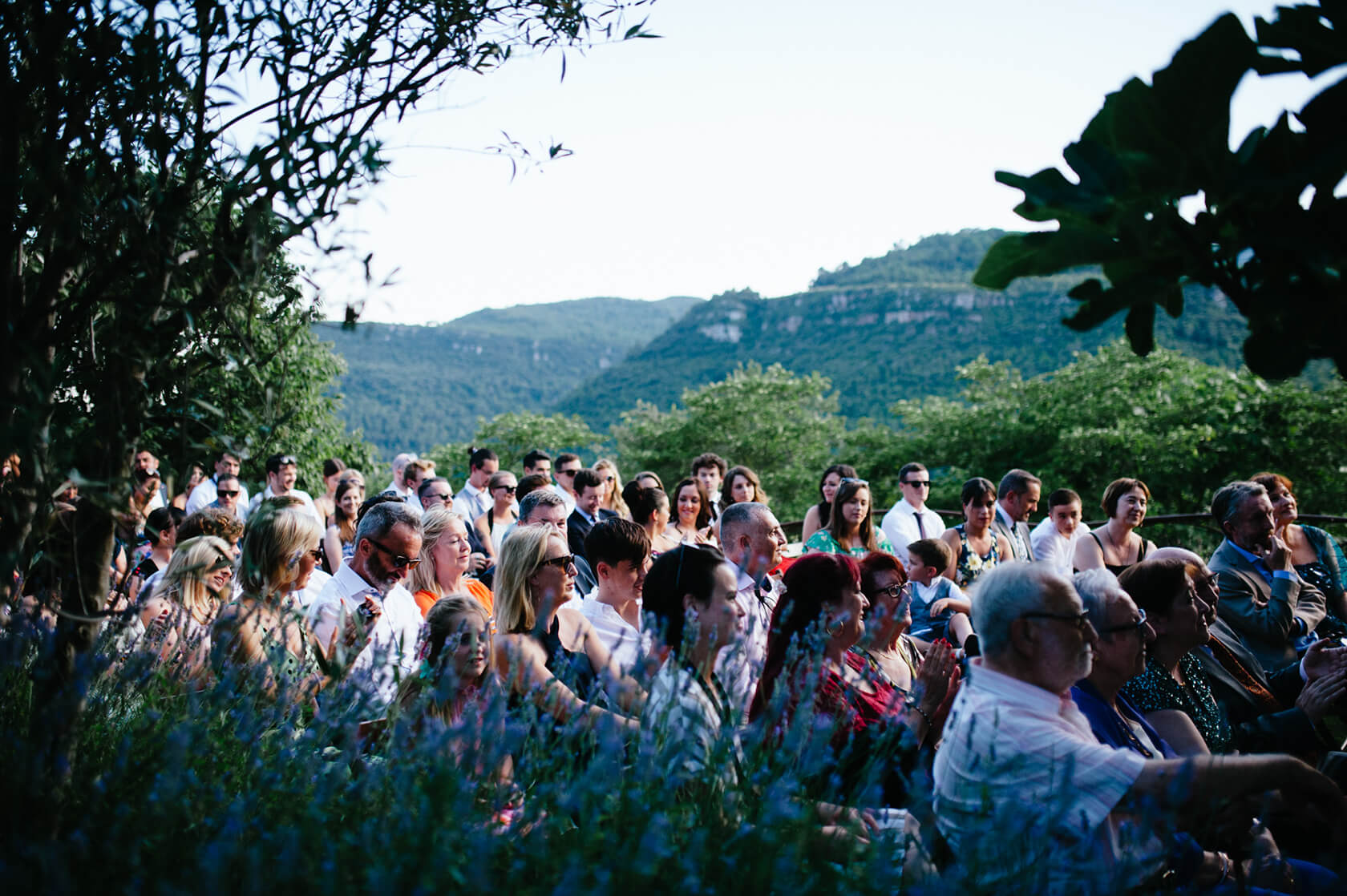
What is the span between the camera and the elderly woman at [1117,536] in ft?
21.9

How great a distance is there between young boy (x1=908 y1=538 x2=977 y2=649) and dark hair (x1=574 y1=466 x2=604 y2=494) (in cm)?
243

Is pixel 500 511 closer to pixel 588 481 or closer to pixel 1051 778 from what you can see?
pixel 588 481

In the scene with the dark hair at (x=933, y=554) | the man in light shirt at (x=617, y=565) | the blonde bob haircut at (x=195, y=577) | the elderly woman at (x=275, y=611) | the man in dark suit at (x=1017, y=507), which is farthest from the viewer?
the man in dark suit at (x=1017, y=507)

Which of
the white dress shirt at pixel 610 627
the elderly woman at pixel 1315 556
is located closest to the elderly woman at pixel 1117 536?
the elderly woman at pixel 1315 556

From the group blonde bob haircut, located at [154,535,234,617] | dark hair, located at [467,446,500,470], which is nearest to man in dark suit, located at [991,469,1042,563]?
dark hair, located at [467,446,500,470]

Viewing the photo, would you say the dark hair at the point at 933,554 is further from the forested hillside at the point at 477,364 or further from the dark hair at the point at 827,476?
the forested hillside at the point at 477,364

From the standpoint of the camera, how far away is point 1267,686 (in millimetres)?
4402

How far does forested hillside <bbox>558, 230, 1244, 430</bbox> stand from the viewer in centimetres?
7494

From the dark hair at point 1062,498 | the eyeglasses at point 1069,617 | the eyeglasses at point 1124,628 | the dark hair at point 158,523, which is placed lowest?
the dark hair at point 1062,498

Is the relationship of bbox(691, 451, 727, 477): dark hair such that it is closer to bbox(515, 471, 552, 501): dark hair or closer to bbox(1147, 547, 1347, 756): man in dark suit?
bbox(515, 471, 552, 501): dark hair

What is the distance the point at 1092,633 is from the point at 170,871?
2.19m

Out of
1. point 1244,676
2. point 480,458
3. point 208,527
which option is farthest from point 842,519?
point 208,527

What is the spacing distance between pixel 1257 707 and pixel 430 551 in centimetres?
376

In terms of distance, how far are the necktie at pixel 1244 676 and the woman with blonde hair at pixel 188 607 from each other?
4029mm
